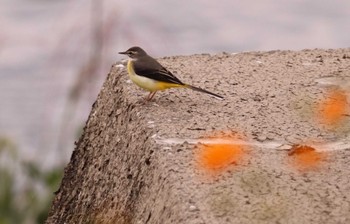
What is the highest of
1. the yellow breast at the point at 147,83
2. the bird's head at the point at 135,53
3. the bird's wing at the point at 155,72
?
the bird's wing at the point at 155,72

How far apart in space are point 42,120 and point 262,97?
13.5 ft

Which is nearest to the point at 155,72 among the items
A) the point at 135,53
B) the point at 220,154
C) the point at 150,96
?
the point at 150,96

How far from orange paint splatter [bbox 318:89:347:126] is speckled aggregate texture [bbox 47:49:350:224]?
43mm

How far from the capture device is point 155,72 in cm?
572

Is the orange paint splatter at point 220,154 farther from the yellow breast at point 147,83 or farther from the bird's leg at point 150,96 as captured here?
the yellow breast at point 147,83

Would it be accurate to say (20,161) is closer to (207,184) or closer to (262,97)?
(262,97)

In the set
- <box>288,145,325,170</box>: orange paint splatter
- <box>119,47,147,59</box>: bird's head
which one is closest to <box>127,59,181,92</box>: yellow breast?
<box>119,47,147,59</box>: bird's head

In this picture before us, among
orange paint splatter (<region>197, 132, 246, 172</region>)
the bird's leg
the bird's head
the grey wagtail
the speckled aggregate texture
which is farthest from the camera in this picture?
the bird's head

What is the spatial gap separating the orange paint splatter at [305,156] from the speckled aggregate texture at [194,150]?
4cm

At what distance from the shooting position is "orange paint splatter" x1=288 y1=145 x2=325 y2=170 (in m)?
4.72

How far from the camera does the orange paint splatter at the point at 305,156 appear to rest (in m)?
4.72

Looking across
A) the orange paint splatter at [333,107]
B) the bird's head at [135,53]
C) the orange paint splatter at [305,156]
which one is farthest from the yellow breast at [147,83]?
the orange paint splatter at [305,156]

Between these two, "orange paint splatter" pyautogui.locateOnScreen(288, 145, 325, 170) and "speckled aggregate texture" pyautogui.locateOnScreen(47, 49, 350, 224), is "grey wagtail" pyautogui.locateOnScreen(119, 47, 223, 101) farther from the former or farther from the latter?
"orange paint splatter" pyautogui.locateOnScreen(288, 145, 325, 170)

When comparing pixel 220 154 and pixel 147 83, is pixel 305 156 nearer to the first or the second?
pixel 220 154
